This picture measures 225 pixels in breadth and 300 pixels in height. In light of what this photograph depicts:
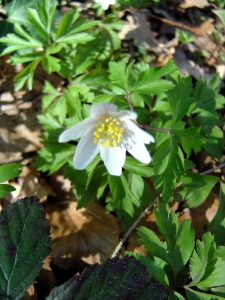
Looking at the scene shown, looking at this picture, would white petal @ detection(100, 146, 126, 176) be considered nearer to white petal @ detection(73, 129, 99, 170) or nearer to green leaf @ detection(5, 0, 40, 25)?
white petal @ detection(73, 129, 99, 170)

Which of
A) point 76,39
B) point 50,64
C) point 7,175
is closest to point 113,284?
point 7,175

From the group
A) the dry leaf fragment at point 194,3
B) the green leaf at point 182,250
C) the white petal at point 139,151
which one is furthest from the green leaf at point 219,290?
the dry leaf fragment at point 194,3

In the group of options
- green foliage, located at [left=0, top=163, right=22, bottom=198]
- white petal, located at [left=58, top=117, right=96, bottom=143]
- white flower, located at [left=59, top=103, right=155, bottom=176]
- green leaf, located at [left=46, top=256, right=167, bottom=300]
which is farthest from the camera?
green foliage, located at [left=0, top=163, right=22, bottom=198]

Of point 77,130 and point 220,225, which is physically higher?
point 77,130

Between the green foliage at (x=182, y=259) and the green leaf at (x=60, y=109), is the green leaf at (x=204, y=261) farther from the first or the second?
the green leaf at (x=60, y=109)

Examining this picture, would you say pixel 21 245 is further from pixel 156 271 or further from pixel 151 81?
pixel 151 81

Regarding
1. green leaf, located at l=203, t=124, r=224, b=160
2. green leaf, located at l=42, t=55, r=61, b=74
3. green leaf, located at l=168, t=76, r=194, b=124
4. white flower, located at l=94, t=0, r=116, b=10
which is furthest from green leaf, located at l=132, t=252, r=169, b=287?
white flower, located at l=94, t=0, r=116, b=10

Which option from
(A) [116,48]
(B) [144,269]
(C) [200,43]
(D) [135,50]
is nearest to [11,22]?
(A) [116,48]
